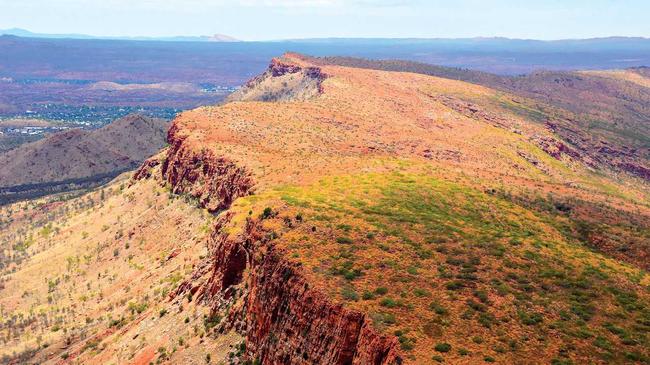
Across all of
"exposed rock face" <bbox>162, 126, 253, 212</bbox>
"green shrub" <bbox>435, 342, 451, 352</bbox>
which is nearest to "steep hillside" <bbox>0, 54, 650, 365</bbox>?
"green shrub" <bbox>435, 342, 451, 352</bbox>

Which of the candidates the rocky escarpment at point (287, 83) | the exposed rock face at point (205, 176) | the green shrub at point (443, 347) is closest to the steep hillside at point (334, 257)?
the green shrub at point (443, 347)

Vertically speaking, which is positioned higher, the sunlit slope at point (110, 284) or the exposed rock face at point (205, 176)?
the exposed rock face at point (205, 176)

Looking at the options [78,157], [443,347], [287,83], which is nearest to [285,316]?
[443,347]

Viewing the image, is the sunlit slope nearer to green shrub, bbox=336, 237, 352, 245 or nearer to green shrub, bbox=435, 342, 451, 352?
green shrub, bbox=336, 237, 352, 245

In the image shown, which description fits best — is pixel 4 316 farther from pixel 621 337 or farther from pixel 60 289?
pixel 621 337

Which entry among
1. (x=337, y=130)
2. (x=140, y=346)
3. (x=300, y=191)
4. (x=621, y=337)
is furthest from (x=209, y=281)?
(x=337, y=130)

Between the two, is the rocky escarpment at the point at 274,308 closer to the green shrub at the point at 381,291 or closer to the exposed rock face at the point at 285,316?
the exposed rock face at the point at 285,316
